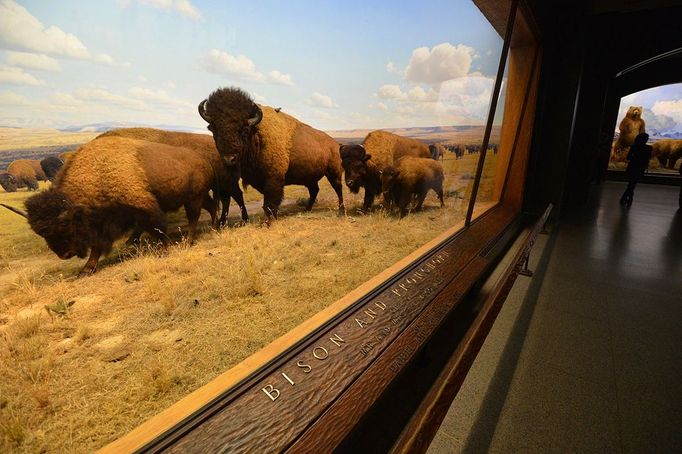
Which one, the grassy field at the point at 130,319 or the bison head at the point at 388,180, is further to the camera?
the bison head at the point at 388,180

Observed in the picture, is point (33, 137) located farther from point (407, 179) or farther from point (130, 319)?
point (407, 179)

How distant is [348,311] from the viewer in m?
1.57

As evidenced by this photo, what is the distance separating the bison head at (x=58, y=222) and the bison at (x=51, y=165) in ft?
0.31

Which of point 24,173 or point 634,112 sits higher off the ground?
point 634,112

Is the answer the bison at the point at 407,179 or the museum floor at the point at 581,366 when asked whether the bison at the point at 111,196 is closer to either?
the museum floor at the point at 581,366

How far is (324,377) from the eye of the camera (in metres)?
1.13

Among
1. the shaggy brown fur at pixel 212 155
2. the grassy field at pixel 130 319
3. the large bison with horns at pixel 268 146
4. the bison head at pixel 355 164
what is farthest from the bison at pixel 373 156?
the grassy field at pixel 130 319

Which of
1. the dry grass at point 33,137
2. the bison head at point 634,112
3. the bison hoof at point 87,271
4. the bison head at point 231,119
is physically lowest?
the bison hoof at point 87,271

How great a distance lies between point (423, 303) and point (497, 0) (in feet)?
9.94

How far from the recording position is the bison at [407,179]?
13.3ft

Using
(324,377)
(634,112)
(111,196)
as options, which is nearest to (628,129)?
(634,112)

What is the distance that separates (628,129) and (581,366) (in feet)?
53.8

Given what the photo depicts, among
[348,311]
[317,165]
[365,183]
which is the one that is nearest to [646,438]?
[348,311]

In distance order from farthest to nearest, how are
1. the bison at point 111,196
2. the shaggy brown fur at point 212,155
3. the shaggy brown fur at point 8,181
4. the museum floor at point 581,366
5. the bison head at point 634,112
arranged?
→ the bison head at point 634,112 → the shaggy brown fur at point 212,155 → the bison at point 111,196 → the museum floor at point 581,366 → the shaggy brown fur at point 8,181
